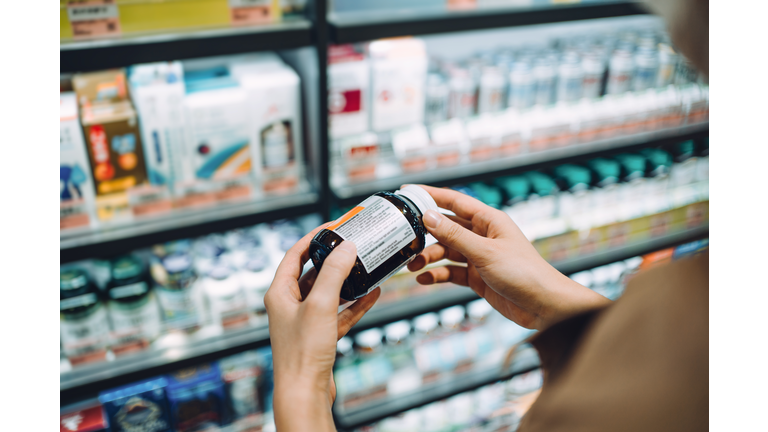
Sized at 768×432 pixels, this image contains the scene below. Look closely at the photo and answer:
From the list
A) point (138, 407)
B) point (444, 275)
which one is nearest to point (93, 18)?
point (444, 275)

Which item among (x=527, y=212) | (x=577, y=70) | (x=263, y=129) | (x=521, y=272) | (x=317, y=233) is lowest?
(x=527, y=212)

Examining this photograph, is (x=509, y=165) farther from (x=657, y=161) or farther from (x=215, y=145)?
(x=215, y=145)

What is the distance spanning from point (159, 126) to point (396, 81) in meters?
0.67

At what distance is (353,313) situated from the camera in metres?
0.91

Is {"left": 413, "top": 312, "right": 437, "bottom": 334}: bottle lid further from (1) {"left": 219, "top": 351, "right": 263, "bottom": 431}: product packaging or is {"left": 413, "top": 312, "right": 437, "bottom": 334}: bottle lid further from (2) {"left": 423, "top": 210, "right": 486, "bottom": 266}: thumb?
(2) {"left": 423, "top": 210, "right": 486, "bottom": 266}: thumb

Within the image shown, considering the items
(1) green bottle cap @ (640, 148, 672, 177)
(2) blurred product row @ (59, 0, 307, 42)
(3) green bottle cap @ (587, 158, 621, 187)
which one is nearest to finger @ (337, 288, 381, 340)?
(2) blurred product row @ (59, 0, 307, 42)

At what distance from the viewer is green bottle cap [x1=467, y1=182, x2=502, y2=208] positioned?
1707 mm

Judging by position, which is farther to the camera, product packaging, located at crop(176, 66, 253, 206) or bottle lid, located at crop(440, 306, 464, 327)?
bottle lid, located at crop(440, 306, 464, 327)

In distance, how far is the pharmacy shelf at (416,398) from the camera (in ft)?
5.82

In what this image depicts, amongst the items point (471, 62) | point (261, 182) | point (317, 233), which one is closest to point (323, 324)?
point (317, 233)

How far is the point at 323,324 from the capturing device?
0.71 metres

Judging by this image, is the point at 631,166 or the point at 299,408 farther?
the point at 631,166

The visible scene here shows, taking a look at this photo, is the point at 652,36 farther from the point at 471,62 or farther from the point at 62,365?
the point at 62,365

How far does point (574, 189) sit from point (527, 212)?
22cm
